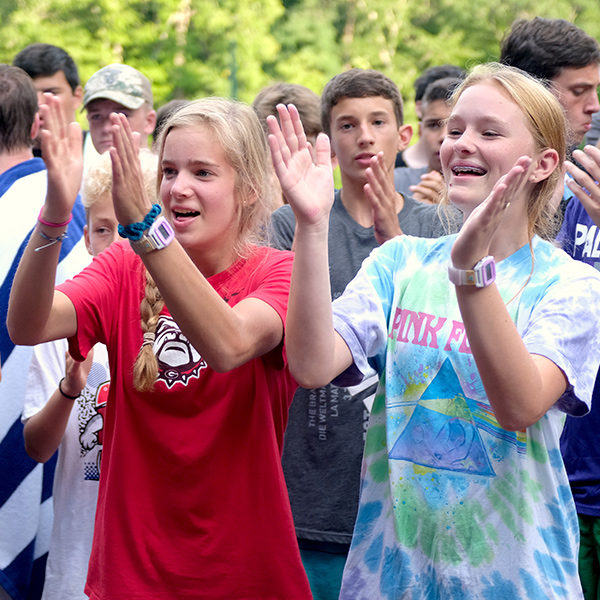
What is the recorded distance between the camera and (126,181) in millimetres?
2363

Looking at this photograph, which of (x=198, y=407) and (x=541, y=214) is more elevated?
(x=541, y=214)

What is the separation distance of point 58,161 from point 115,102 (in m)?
3.71

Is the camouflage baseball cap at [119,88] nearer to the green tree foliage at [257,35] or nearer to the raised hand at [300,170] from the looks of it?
the raised hand at [300,170]

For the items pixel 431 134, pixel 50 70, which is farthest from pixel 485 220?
pixel 50 70

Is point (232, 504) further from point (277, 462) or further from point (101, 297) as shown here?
point (101, 297)

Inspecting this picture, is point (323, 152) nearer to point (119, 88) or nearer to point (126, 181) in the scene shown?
point (126, 181)

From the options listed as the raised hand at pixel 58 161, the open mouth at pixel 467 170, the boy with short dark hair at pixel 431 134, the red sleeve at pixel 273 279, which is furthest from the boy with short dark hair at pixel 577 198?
the raised hand at pixel 58 161

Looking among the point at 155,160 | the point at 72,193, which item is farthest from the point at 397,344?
the point at 155,160

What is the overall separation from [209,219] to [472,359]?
2.89 ft

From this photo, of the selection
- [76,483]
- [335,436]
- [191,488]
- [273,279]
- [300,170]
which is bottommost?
[76,483]

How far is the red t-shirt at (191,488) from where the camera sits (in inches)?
100

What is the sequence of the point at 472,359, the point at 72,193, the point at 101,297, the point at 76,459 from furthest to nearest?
the point at 76,459, the point at 101,297, the point at 72,193, the point at 472,359

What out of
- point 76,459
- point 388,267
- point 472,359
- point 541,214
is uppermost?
point 541,214

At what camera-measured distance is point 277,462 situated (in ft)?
8.61
